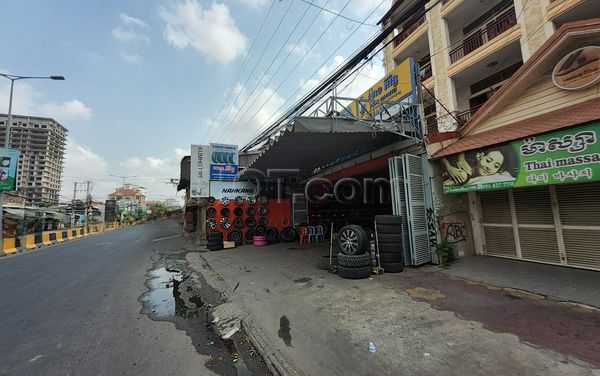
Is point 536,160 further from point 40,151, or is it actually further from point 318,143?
point 40,151

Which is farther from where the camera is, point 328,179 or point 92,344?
point 328,179

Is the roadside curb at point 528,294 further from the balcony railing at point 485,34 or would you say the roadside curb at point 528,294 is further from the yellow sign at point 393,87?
the balcony railing at point 485,34

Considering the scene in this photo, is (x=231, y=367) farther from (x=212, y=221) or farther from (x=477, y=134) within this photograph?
(x=212, y=221)

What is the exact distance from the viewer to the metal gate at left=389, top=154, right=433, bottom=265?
7220 millimetres

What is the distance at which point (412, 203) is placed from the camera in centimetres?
729

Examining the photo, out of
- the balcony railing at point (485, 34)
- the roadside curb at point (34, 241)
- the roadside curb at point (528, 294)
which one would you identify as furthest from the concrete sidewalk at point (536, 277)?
the roadside curb at point (34, 241)

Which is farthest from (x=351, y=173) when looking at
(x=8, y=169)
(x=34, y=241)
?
(x=34, y=241)

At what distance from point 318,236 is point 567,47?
429 inches

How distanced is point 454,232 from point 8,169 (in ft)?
71.1

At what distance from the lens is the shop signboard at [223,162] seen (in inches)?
591

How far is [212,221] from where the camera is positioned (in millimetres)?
14242

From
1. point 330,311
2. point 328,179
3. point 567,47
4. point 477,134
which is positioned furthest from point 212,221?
point 567,47

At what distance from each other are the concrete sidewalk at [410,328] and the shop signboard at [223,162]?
9.49 metres

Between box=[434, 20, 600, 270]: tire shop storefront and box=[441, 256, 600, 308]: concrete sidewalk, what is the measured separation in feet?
1.41
